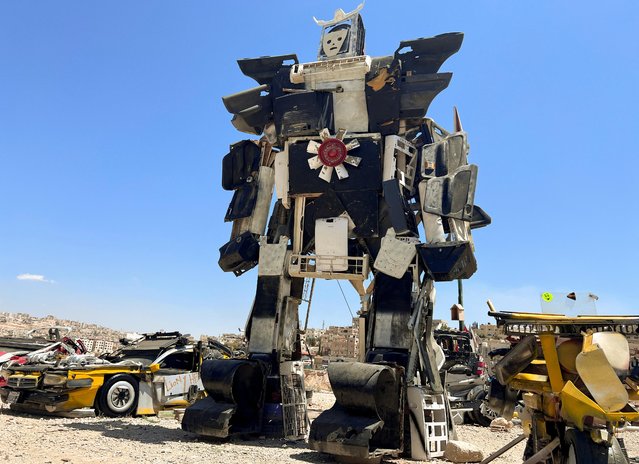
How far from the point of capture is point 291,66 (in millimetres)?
11773

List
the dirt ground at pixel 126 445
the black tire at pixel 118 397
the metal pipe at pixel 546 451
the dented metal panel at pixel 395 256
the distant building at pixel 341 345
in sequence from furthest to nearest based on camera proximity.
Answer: the distant building at pixel 341 345 → the black tire at pixel 118 397 → the dented metal panel at pixel 395 256 → the dirt ground at pixel 126 445 → the metal pipe at pixel 546 451

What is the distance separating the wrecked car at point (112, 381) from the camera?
1067 cm

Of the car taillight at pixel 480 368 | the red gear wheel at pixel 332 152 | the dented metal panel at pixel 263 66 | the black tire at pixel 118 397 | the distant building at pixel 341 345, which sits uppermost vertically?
the dented metal panel at pixel 263 66

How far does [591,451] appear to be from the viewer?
14.5 feet

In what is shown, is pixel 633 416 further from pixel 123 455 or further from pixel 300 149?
pixel 300 149

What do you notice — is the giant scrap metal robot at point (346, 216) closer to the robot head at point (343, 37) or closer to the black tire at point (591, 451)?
the robot head at point (343, 37)

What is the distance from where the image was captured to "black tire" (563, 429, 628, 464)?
438cm

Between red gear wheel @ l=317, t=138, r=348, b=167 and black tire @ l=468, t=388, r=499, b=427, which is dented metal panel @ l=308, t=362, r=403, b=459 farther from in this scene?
black tire @ l=468, t=388, r=499, b=427

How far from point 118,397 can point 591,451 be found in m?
9.76

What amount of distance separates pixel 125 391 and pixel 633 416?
1007 cm

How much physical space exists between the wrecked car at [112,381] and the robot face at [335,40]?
7719mm

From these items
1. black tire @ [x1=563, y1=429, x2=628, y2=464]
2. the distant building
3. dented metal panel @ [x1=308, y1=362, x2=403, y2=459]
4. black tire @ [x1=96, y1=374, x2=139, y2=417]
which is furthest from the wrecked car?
the distant building

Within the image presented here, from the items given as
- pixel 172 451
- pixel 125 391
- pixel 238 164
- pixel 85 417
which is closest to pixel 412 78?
pixel 238 164

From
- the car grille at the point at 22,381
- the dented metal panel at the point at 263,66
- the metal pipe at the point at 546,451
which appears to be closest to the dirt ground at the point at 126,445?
the car grille at the point at 22,381
